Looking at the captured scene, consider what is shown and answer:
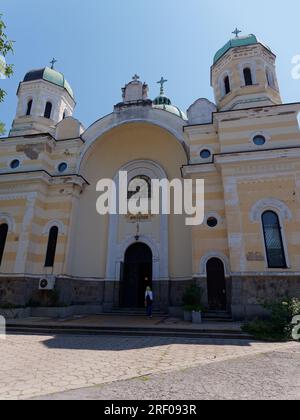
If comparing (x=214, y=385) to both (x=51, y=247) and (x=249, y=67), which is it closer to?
(x=51, y=247)

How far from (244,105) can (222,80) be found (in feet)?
10.8

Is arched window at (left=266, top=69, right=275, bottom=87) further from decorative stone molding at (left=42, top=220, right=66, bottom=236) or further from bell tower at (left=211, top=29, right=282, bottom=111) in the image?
decorative stone molding at (left=42, top=220, right=66, bottom=236)

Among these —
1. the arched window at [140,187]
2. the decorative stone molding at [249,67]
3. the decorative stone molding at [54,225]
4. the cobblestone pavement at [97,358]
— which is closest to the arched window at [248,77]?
the decorative stone molding at [249,67]

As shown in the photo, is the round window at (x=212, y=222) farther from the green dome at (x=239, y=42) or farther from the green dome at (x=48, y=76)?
the green dome at (x=48, y=76)

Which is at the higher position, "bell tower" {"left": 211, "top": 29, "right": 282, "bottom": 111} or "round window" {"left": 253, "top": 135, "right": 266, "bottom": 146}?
"bell tower" {"left": 211, "top": 29, "right": 282, "bottom": 111}

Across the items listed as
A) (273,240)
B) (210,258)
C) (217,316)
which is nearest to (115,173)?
(210,258)

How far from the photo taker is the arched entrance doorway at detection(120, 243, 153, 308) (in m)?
16.0

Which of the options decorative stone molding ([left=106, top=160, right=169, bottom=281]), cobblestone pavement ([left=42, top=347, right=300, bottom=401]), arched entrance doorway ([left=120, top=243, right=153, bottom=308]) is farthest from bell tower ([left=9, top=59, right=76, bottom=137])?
cobblestone pavement ([left=42, top=347, right=300, bottom=401])

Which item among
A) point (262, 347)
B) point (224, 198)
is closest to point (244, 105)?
point (224, 198)

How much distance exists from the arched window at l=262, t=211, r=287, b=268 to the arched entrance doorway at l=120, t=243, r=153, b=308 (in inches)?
268

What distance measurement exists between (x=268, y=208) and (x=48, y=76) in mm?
18307

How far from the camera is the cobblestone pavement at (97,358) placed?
4.50m

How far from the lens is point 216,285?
13.1m

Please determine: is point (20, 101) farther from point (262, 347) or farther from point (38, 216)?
point (262, 347)
